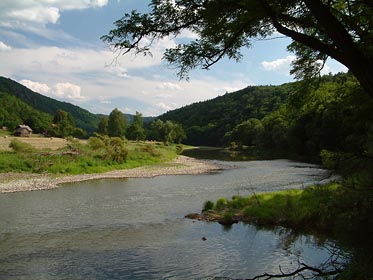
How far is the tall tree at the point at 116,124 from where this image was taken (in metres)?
133

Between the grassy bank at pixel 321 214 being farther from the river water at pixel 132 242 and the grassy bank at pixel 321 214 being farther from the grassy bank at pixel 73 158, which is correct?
the grassy bank at pixel 73 158

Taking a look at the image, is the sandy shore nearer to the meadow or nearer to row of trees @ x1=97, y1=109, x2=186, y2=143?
the meadow

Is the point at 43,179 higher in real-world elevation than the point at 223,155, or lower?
lower

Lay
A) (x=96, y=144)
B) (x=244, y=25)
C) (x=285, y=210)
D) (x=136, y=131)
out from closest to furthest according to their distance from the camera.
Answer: (x=244, y=25) → (x=285, y=210) → (x=96, y=144) → (x=136, y=131)

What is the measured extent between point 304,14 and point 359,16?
1150mm

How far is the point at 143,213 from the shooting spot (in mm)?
23391

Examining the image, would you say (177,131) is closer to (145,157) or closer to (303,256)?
(145,157)

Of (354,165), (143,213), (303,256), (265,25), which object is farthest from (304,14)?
(143,213)

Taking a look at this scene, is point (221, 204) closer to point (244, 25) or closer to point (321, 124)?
point (244, 25)

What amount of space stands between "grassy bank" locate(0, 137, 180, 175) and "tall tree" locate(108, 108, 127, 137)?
71.1 metres

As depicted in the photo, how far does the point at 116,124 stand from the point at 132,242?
118997 millimetres

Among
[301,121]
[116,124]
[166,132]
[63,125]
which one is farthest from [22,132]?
[301,121]

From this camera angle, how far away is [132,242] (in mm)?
16906

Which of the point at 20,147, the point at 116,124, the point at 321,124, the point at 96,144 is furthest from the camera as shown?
the point at 116,124
